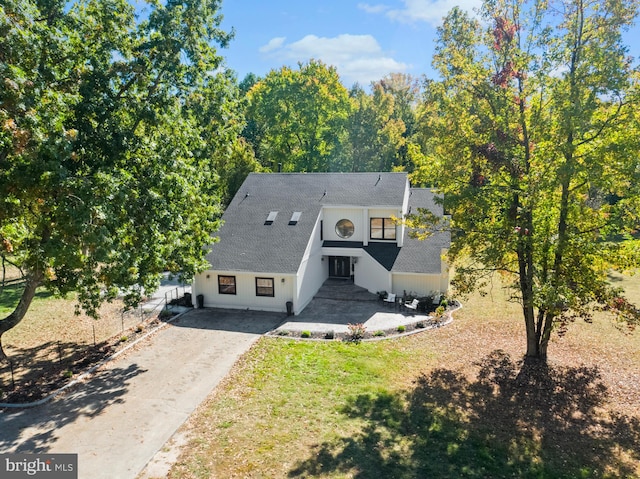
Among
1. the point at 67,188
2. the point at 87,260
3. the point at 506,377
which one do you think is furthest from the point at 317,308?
the point at 67,188

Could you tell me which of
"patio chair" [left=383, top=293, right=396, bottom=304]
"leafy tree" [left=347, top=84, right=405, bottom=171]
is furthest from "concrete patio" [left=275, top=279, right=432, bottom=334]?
"leafy tree" [left=347, top=84, right=405, bottom=171]

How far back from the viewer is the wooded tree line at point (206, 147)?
1061 cm

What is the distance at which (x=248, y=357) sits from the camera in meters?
16.0

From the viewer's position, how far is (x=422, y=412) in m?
12.5

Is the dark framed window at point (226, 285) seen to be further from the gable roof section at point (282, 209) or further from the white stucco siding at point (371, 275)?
the white stucco siding at point (371, 275)

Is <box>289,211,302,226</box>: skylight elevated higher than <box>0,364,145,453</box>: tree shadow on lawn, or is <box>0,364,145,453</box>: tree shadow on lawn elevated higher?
<box>289,211,302,226</box>: skylight

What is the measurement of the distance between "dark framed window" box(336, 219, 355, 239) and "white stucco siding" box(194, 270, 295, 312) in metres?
6.13

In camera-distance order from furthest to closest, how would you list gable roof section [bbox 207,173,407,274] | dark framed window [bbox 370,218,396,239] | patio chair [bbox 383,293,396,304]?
1. dark framed window [bbox 370,218,396,239]
2. patio chair [bbox 383,293,396,304]
3. gable roof section [bbox 207,173,407,274]

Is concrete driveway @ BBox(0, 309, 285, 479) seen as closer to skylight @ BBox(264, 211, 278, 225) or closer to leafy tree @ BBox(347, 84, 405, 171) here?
skylight @ BBox(264, 211, 278, 225)

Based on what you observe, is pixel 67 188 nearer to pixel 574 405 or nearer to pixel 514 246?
pixel 514 246

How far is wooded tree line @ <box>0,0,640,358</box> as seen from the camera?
10.6 metres

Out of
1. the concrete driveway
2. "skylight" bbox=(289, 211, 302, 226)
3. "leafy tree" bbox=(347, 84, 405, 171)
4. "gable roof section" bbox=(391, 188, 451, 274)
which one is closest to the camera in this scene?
the concrete driveway

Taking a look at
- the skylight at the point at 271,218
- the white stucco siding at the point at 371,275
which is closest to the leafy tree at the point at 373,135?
the white stucco siding at the point at 371,275

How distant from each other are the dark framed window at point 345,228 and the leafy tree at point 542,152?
10.0m
